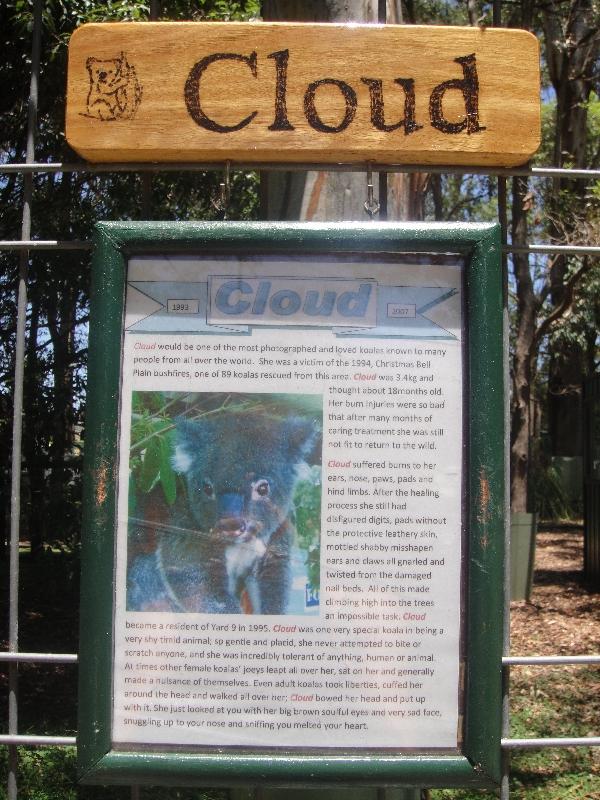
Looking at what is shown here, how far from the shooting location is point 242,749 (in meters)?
1.95

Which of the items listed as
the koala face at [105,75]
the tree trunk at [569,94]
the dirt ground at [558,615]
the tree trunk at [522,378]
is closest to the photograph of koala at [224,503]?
the koala face at [105,75]

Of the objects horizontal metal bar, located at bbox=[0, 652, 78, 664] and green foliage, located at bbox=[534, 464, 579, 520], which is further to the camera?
green foliage, located at bbox=[534, 464, 579, 520]

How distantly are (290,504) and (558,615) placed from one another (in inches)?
329

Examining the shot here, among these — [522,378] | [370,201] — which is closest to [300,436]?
[370,201]

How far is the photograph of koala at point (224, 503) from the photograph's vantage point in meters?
1.98

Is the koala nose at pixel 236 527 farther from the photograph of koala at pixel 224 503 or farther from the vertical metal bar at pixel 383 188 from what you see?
the vertical metal bar at pixel 383 188

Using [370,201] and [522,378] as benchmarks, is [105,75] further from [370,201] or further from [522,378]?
[522,378]

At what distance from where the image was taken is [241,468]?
201cm

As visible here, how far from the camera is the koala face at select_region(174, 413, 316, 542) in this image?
78.5 inches

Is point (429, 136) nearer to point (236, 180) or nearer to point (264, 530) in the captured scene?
point (264, 530)

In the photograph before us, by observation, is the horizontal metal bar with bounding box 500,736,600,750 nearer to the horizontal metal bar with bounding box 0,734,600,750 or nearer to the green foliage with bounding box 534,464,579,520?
the horizontal metal bar with bounding box 0,734,600,750

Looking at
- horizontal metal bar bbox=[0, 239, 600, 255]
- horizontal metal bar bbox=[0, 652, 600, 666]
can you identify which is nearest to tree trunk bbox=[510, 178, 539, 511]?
horizontal metal bar bbox=[0, 239, 600, 255]

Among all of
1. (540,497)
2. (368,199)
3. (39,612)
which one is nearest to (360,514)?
(368,199)

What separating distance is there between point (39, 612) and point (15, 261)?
3.71m
